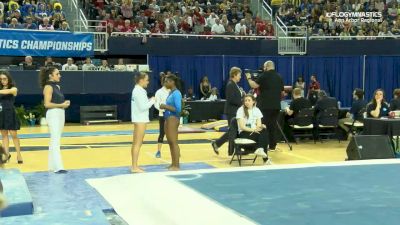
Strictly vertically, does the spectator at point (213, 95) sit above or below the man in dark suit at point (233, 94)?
below

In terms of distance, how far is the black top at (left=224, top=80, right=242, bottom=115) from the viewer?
10.2m

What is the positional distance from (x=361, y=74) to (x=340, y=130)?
1026 centimetres

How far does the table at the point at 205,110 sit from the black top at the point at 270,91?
303 inches

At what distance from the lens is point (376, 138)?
30.4 ft

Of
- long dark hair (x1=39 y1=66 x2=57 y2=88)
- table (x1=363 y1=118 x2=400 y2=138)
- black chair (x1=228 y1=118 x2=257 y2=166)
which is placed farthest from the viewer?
table (x1=363 y1=118 x2=400 y2=138)

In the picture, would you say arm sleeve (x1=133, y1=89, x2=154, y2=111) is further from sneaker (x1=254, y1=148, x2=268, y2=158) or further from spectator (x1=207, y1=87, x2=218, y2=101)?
spectator (x1=207, y1=87, x2=218, y2=101)

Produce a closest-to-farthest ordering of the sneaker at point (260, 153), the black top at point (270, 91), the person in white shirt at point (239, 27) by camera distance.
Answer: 1. the sneaker at point (260, 153)
2. the black top at point (270, 91)
3. the person in white shirt at point (239, 27)

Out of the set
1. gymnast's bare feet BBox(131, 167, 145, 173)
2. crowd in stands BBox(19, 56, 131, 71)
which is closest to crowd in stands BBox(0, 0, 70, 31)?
crowd in stands BBox(19, 56, 131, 71)

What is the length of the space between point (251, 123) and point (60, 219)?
5107 mm

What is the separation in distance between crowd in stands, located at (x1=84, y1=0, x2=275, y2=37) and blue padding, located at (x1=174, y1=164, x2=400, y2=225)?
42.8 ft

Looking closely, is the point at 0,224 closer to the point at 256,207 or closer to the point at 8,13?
the point at 256,207

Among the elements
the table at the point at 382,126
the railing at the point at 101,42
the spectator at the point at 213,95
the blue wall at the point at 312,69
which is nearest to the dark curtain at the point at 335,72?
the blue wall at the point at 312,69

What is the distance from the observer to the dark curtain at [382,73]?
898 inches

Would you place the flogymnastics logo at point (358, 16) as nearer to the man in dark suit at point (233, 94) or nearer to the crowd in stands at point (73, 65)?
the crowd in stands at point (73, 65)
